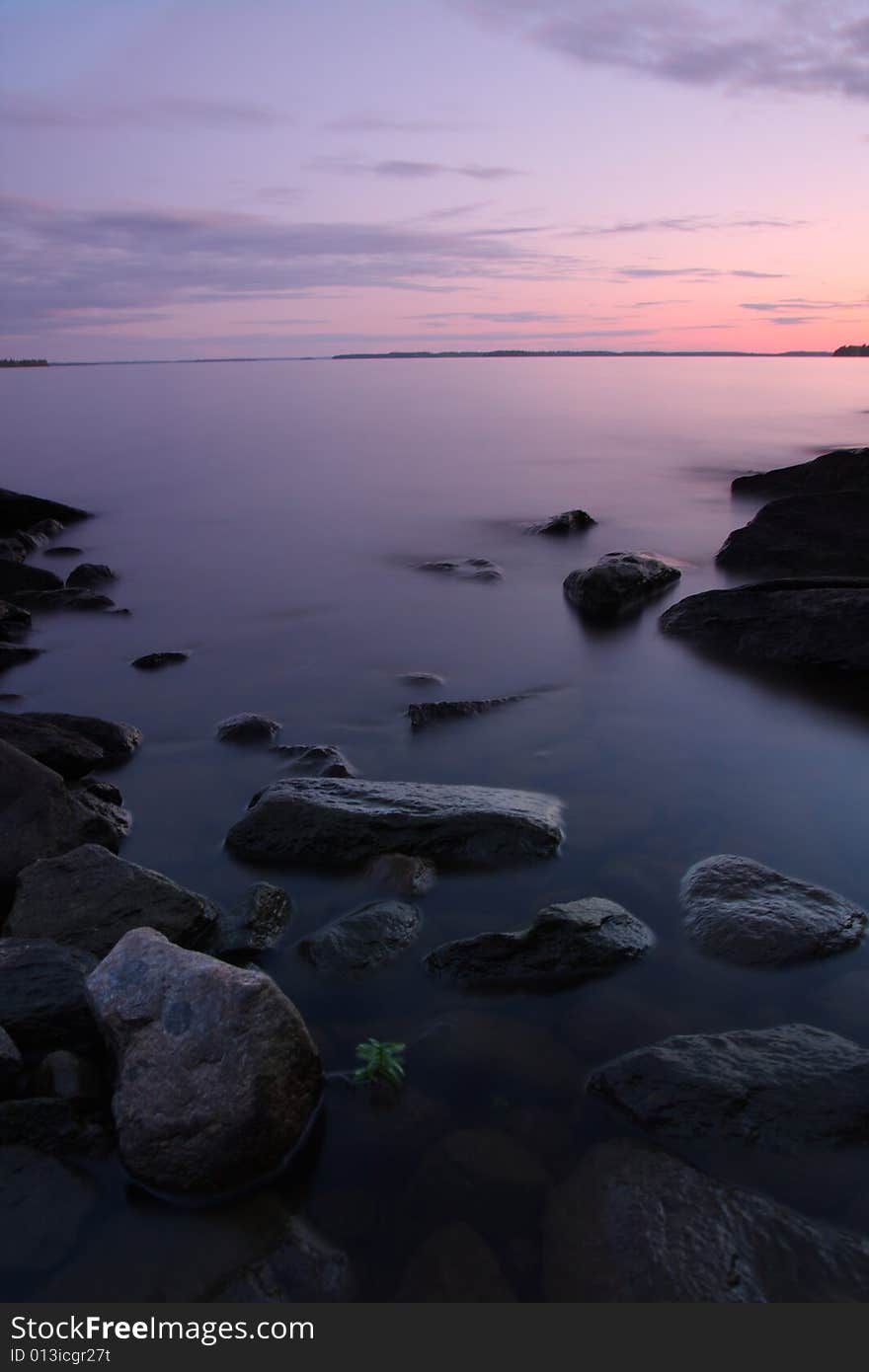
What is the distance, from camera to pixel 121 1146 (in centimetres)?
454

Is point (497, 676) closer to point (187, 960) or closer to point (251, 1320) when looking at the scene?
point (187, 960)

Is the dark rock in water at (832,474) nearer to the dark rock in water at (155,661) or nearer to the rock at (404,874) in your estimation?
the dark rock in water at (155,661)

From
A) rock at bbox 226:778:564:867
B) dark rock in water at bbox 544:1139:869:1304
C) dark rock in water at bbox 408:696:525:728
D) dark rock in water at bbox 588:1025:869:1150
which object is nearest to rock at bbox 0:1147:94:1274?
dark rock in water at bbox 544:1139:869:1304

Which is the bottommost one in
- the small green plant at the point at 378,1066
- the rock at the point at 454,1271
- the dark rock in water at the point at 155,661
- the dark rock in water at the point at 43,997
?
the rock at the point at 454,1271

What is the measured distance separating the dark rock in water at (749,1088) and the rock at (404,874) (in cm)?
211

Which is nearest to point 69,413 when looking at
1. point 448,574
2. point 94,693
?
point 448,574

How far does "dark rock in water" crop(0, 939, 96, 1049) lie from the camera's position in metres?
5.16

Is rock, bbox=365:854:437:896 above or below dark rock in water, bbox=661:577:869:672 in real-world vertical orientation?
below

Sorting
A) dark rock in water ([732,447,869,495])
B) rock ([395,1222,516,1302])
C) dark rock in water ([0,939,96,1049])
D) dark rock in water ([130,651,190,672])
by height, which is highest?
dark rock in water ([732,447,869,495])

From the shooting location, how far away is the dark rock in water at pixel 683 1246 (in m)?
3.89

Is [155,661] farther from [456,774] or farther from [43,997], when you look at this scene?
[43,997]

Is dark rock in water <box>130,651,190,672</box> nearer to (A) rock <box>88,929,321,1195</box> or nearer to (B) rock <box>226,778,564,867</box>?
(B) rock <box>226,778,564,867</box>

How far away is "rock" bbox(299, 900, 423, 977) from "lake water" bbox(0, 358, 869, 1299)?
0.13 metres

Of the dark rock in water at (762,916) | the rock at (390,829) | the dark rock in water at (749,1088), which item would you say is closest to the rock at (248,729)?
the rock at (390,829)
